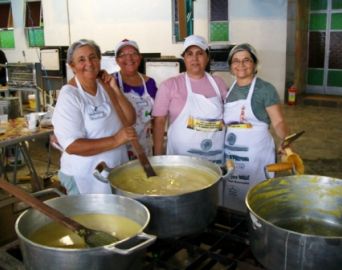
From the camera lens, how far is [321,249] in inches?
34.7

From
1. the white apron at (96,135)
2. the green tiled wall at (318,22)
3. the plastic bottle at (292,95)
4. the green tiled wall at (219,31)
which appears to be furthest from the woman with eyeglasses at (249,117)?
the green tiled wall at (318,22)

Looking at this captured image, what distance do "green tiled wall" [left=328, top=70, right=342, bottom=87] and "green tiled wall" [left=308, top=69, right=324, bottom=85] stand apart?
17 cm

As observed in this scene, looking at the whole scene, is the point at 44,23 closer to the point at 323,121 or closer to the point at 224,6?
the point at 224,6

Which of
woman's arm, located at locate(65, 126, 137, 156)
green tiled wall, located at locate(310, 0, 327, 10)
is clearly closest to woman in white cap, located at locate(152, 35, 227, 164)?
woman's arm, located at locate(65, 126, 137, 156)

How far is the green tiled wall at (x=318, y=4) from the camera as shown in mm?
7332

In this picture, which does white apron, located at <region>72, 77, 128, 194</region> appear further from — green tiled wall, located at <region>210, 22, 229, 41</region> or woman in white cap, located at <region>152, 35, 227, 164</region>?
green tiled wall, located at <region>210, 22, 229, 41</region>

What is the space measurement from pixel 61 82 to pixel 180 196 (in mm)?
4953

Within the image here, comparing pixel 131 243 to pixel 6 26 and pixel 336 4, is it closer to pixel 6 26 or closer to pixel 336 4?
pixel 336 4

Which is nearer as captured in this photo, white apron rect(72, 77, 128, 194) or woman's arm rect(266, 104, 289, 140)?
white apron rect(72, 77, 128, 194)

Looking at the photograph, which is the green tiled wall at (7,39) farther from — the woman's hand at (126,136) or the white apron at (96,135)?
the woman's hand at (126,136)

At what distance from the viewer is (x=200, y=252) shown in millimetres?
1147

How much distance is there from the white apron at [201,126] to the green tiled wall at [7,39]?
32.7ft

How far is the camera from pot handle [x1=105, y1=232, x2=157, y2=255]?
834mm

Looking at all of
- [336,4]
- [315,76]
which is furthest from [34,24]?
[336,4]
